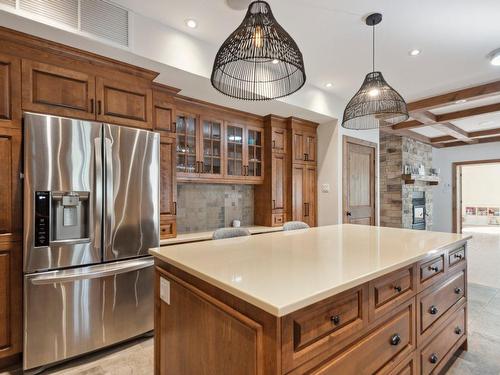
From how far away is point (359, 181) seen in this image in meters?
4.55

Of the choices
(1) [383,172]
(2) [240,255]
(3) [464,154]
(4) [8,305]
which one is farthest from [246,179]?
(3) [464,154]

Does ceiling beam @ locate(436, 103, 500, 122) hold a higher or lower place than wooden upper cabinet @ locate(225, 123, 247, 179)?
higher

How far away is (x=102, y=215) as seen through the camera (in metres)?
2.18

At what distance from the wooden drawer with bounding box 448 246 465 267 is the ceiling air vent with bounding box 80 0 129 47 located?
2.89 meters

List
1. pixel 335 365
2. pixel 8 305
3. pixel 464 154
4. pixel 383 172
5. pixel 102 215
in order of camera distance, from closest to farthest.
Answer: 1. pixel 335 365
2. pixel 8 305
3. pixel 102 215
4. pixel 383 172
5. pixel 464 154

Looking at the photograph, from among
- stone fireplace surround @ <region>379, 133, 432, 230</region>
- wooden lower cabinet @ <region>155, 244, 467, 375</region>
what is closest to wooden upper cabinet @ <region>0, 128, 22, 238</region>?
wooden lower cabinet @ <region>155, 244, 467, 375</region>

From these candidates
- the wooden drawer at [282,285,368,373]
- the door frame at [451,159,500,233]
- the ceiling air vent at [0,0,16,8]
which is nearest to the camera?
the wooden drawer at [282,285,368,373]

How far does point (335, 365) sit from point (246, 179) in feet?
9.53

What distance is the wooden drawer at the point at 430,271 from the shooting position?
1588 millimetres

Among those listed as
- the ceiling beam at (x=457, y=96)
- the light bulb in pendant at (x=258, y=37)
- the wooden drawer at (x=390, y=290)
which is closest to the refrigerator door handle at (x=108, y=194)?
the light bulb in pendant at (x=258, y=37)

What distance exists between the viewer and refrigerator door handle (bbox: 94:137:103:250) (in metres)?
2.15

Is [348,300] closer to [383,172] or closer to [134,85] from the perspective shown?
[134,85]

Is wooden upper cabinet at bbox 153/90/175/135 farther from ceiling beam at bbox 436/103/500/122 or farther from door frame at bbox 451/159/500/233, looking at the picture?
door frame at bbox 451/159/500/233

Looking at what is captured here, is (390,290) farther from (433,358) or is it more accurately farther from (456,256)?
(456,256)
